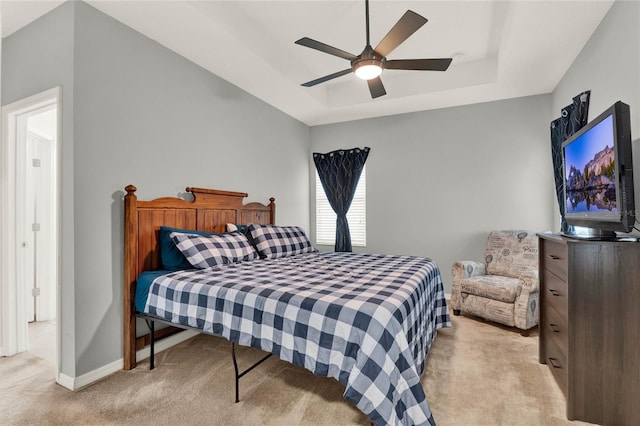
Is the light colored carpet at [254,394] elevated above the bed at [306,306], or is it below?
below

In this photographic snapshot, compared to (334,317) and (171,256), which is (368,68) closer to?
(334,317)

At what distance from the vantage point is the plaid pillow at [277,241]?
3402 mm

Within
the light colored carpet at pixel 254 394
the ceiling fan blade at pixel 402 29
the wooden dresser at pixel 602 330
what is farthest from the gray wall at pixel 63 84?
the wooden dresser at pixel 602 330

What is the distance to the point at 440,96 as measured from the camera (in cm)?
412

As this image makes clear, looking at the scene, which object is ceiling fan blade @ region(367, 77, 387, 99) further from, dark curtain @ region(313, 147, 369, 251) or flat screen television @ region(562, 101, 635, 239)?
dark curtain @ region(313, 147, 369, 251)

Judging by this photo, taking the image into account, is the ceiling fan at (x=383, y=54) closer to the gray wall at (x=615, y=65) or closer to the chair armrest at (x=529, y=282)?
the gray wall at (x=615, y=65)

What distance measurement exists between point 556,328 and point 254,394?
→ 2.05m

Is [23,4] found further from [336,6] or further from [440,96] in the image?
[440,96]

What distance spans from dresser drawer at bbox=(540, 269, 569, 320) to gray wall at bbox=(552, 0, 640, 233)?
0.71 meters

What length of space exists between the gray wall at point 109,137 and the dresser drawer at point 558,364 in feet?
10.2

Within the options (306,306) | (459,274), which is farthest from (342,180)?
(306,306)

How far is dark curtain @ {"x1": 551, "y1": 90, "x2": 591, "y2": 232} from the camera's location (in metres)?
2.82

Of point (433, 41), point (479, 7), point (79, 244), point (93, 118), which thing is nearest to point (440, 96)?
point (433, 41)

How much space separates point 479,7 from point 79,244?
3.66m
